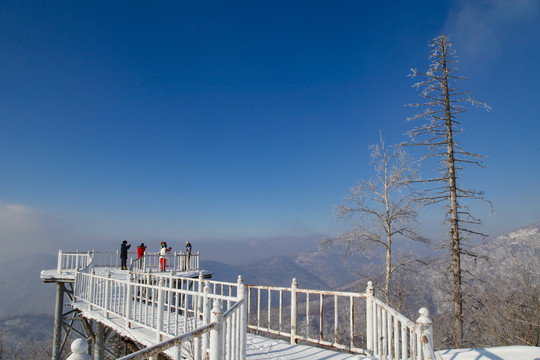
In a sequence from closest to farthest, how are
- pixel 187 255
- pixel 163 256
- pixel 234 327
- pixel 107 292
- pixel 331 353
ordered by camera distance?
pixel 234 327 → pixel 331 353 → pixel 107 292 → pixel 163 256 → pixel 187 255

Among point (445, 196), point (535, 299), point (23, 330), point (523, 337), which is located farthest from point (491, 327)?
point (23, 330)

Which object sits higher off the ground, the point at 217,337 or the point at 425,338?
the point at 425,338

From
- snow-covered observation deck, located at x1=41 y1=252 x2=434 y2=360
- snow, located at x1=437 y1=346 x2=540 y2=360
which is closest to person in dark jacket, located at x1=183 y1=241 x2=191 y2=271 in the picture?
snow-covered observation deck, located at x1=41 y1=252 x2=434 y2=360

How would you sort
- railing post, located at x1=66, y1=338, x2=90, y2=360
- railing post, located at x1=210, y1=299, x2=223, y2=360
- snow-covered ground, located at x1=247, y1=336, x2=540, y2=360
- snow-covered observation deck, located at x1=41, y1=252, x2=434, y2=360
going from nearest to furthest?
railing post, located at x1=66, y1=338, x2=90, y2=360
snow-covered observation deck, located at x1=41, y1=252, x2=434, y2=360
railing post, located at x1=210, y1=299, x2=223, y2=360
snow-covered ground, located at x1=247, y1=336, x2=540, y2=360

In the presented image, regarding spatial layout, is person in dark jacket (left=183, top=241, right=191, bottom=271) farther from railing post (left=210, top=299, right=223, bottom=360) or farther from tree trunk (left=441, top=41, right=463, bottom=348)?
railing post (left=210, top=299, right=223, bottom=360)

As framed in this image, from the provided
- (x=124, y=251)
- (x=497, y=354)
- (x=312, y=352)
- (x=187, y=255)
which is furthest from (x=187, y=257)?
(x=497, y=354)

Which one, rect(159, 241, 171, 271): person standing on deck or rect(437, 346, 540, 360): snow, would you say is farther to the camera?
rect(159, 241, 171, 271): person standing on deck

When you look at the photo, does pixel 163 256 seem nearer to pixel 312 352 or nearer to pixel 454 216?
pixel 312 352

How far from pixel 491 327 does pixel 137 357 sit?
11.2m

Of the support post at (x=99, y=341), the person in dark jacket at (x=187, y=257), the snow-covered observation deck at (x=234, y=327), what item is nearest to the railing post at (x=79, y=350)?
the snow-covered observation deck at (x=234, y=327)

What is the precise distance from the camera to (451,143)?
14.1 metres

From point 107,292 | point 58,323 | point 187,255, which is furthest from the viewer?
point 187,255

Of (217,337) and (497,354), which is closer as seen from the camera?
→ (217,337)

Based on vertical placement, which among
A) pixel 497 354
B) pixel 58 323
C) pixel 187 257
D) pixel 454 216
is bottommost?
pixel 58 323
